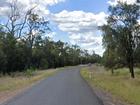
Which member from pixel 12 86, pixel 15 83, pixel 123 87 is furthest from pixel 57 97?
pixel 15 83

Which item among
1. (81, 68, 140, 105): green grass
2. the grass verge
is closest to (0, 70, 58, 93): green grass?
the grass verge

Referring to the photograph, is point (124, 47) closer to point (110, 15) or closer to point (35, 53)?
point (110, 15)

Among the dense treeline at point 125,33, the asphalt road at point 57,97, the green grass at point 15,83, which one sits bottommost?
the asphalt road at point 57,97

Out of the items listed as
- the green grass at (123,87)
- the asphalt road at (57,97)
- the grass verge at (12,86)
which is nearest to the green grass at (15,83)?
the grass verge at (12,86)

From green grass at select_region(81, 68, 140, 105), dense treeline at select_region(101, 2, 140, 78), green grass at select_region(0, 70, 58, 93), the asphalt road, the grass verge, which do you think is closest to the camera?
the asphalt road

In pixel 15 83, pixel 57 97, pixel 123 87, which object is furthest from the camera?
pixel 15 83

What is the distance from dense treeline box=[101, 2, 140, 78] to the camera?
2148 inches

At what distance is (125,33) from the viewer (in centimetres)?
5462

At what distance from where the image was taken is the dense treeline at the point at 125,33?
54.6 meters

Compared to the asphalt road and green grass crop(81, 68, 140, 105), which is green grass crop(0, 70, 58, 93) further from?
green grass crop(81, 68, 140, 105)

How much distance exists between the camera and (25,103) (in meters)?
19.0

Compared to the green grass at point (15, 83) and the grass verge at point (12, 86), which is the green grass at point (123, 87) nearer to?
the grass verge at point (12, 86)

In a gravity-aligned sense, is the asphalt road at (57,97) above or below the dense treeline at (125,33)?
below

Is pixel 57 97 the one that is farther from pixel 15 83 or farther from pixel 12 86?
pixel 15 83
